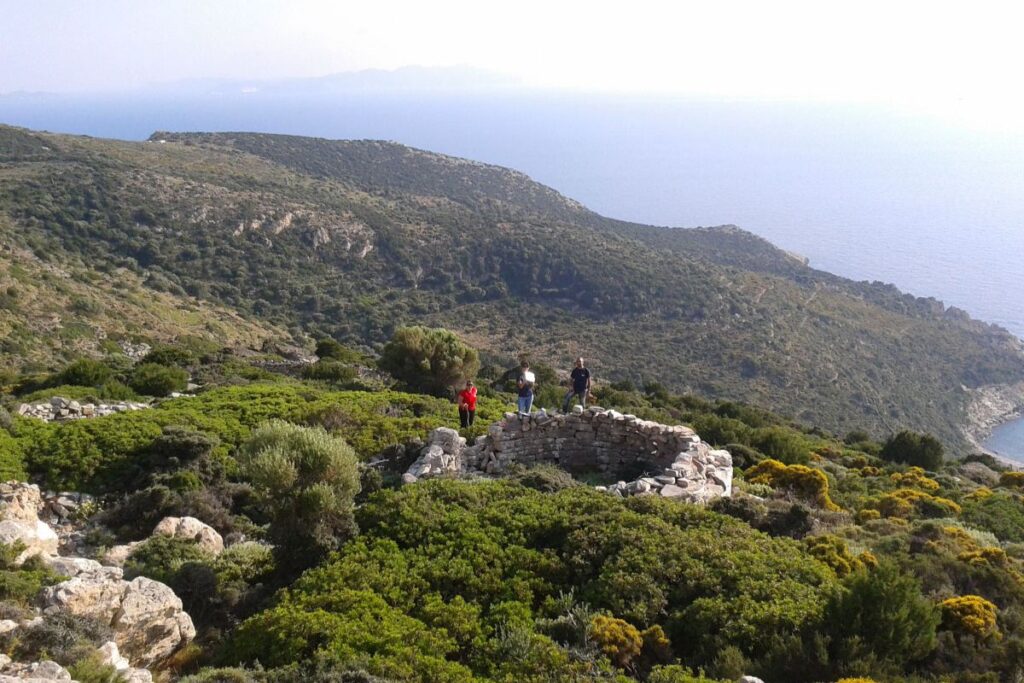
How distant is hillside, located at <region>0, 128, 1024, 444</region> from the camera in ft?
161

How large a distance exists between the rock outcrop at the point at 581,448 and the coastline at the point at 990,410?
51.4 meters

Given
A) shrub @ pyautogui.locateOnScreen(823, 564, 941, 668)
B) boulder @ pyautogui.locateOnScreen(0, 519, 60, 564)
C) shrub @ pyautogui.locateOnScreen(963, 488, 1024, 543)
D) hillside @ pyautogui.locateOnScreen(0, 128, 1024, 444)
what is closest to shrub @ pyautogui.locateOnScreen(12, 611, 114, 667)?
boulder @ pyautogui.locateOnScreen(0, 519, 60, 564)

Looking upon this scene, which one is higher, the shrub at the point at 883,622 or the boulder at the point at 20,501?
the shrub at the point at 883,622

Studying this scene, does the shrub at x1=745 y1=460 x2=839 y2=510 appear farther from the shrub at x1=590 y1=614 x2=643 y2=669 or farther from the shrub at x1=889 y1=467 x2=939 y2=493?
the shrub at x1=590 y1=614 x2=643 y2=669

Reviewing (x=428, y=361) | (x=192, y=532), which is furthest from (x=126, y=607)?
(x=428, y=361)

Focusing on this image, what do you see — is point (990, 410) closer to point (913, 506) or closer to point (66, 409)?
point (913, 506)

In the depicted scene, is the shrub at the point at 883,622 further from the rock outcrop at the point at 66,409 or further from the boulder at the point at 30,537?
the rock outcrop at the point at 66,409

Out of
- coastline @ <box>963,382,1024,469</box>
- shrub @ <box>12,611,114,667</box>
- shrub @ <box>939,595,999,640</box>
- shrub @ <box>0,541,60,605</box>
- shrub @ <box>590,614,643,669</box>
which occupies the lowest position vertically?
coastline @ <box>963,382,1024,469</box>

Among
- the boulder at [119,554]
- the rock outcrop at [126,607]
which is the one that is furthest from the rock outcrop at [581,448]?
the rock outcrop at [126,607]

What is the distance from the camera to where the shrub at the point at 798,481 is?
1315cm

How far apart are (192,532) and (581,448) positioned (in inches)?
278

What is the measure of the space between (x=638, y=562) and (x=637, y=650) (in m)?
1.34

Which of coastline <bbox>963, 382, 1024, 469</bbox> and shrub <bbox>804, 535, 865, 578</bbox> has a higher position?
shrub <bbox>804, 535, 865, 578</bbox>

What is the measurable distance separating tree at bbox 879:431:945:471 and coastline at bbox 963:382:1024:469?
38.6 m
